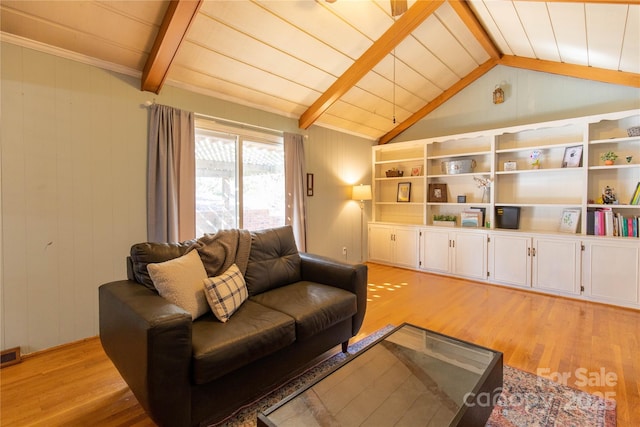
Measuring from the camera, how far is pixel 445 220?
15.4 ft

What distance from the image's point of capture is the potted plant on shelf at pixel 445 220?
460 cm

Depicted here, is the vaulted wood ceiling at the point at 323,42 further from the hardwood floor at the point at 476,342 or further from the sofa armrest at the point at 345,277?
the hardwood floor at the point at 476,342

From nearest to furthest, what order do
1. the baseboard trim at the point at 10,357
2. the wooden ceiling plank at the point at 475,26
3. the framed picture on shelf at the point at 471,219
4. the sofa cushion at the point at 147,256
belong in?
1. the sofa cushion at the point at 147,256
2. the baseboard trim at the point at 10,357
3. the wooden ceiling plank at the point at 475,26
4. the framed picture on shelf at the point at 471,219

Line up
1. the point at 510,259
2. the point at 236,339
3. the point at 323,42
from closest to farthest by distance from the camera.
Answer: the point at 236,339 → the point at 323,42 → the point at 510,259

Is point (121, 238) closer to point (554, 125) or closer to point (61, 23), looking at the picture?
point (61, 23)

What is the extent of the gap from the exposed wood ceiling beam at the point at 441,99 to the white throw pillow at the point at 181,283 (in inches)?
174

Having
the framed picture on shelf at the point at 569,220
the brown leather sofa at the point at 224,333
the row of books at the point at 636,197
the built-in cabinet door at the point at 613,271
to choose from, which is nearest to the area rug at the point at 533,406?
the brown leather sofa at the point at 224,333

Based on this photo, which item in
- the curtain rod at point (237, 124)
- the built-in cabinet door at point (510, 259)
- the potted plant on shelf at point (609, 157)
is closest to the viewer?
the curtain rod at point (237, 124)

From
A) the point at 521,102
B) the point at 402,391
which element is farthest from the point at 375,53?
the point at 402,391

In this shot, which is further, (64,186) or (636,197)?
(636,197)

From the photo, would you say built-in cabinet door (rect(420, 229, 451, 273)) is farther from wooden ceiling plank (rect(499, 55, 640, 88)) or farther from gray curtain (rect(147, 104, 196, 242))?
gray curtain (rect(147, 104, 196, 242))

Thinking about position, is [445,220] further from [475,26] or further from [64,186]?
[64,186]

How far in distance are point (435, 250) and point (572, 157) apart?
6.64 ft

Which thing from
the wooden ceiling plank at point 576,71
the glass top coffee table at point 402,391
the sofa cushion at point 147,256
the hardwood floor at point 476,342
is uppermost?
the wooden ceiling plank at point 576,71
